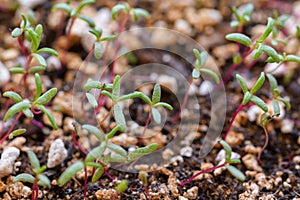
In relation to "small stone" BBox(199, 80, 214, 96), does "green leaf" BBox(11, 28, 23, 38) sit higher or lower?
higher

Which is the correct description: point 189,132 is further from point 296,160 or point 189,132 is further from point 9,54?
point 9,54

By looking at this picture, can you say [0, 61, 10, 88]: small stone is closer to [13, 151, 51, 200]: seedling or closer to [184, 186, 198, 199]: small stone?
[13, 151, 51, 200]: seedling

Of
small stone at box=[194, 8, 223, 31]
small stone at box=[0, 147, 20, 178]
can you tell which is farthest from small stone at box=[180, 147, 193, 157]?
small stone at box=[194, 8, 223, 31]

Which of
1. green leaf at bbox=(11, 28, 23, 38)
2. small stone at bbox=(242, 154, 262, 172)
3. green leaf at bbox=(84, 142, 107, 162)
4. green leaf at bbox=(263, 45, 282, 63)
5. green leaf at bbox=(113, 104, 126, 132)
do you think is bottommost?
green leaf at bbox=(84, 142, 107, 162)

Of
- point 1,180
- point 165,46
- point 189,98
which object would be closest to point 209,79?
point 189,98

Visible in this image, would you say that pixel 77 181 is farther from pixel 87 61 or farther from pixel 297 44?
pixel 297 44

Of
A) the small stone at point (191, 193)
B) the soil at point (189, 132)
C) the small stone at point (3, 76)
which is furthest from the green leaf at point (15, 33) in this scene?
the small stone at point (191, 193)
